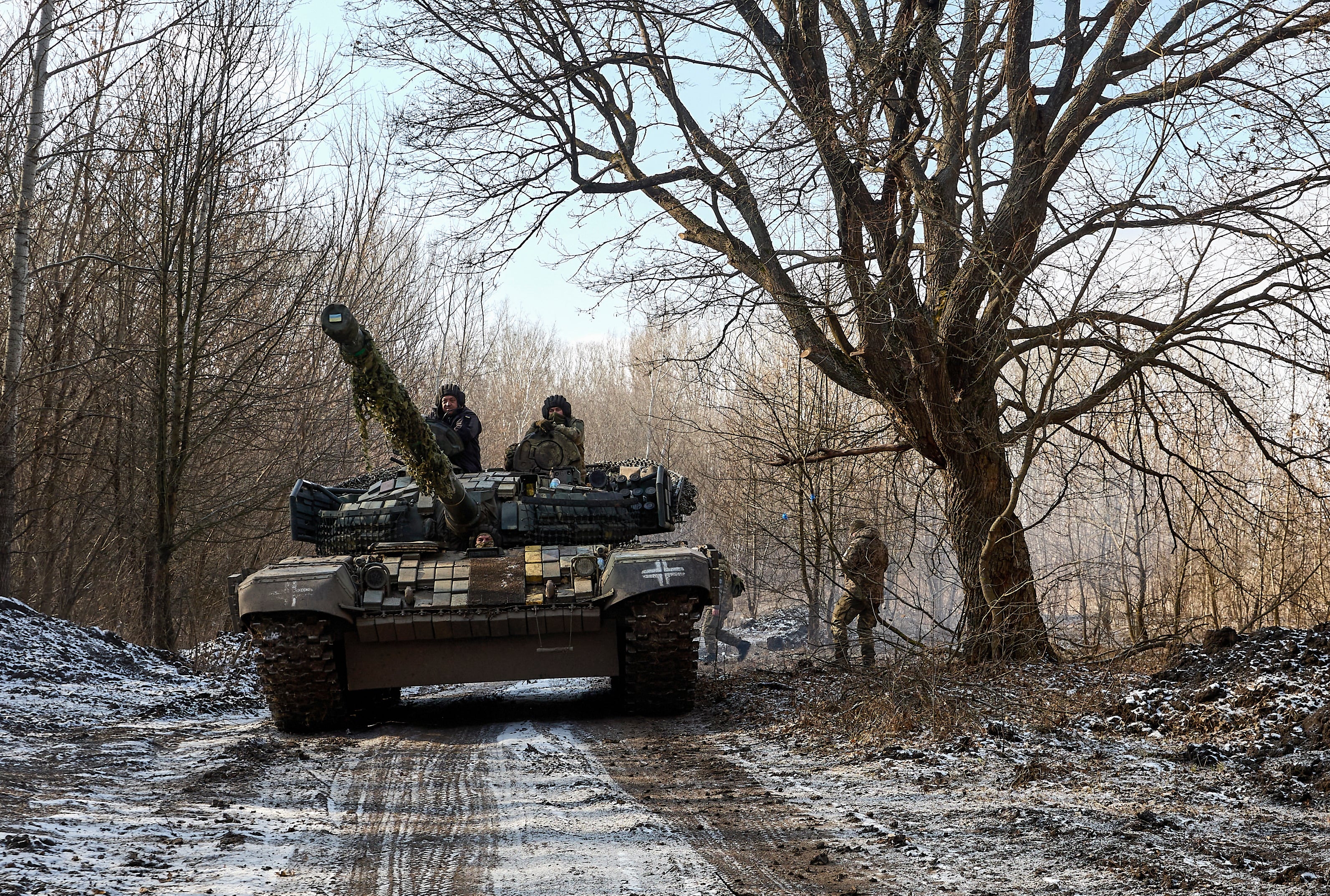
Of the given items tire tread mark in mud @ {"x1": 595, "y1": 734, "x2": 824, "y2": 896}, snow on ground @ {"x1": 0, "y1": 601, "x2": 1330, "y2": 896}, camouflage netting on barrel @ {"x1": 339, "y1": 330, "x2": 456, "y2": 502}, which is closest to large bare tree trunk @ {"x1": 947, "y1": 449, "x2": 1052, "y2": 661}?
snow on ground @ {"x1": 0, "y1": 601, "x2": 1330, "y2": 896}

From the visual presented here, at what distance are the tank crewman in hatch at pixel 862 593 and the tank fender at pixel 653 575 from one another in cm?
174

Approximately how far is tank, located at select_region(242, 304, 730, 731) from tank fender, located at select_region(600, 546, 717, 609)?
0.01 metres

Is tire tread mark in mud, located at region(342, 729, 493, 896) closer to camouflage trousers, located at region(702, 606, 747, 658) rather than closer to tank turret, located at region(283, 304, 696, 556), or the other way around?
tank turret, located at region(283, 304, 696, 556)

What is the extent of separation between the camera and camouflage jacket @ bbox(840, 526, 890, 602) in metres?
→ 10.7

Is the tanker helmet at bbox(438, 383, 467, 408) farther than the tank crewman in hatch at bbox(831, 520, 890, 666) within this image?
Yes

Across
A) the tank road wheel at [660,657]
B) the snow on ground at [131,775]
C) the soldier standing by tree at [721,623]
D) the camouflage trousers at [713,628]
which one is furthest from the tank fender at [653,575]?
the camouflage trousers at [713,628]

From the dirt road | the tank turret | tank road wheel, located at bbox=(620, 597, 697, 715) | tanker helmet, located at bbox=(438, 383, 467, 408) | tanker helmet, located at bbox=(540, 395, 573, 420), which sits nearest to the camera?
the dirt road

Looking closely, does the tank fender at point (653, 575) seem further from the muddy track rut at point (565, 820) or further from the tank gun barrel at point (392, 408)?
the tank gun barrel at point (392, 408)

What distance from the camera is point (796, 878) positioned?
158 inches

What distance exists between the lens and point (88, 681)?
9.66m

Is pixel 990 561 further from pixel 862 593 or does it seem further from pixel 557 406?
pixel 557 406

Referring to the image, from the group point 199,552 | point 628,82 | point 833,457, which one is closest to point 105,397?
point 199,552

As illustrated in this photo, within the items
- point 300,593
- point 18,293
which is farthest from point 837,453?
point 18,293

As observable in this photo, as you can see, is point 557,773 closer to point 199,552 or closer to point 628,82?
point 628,82
